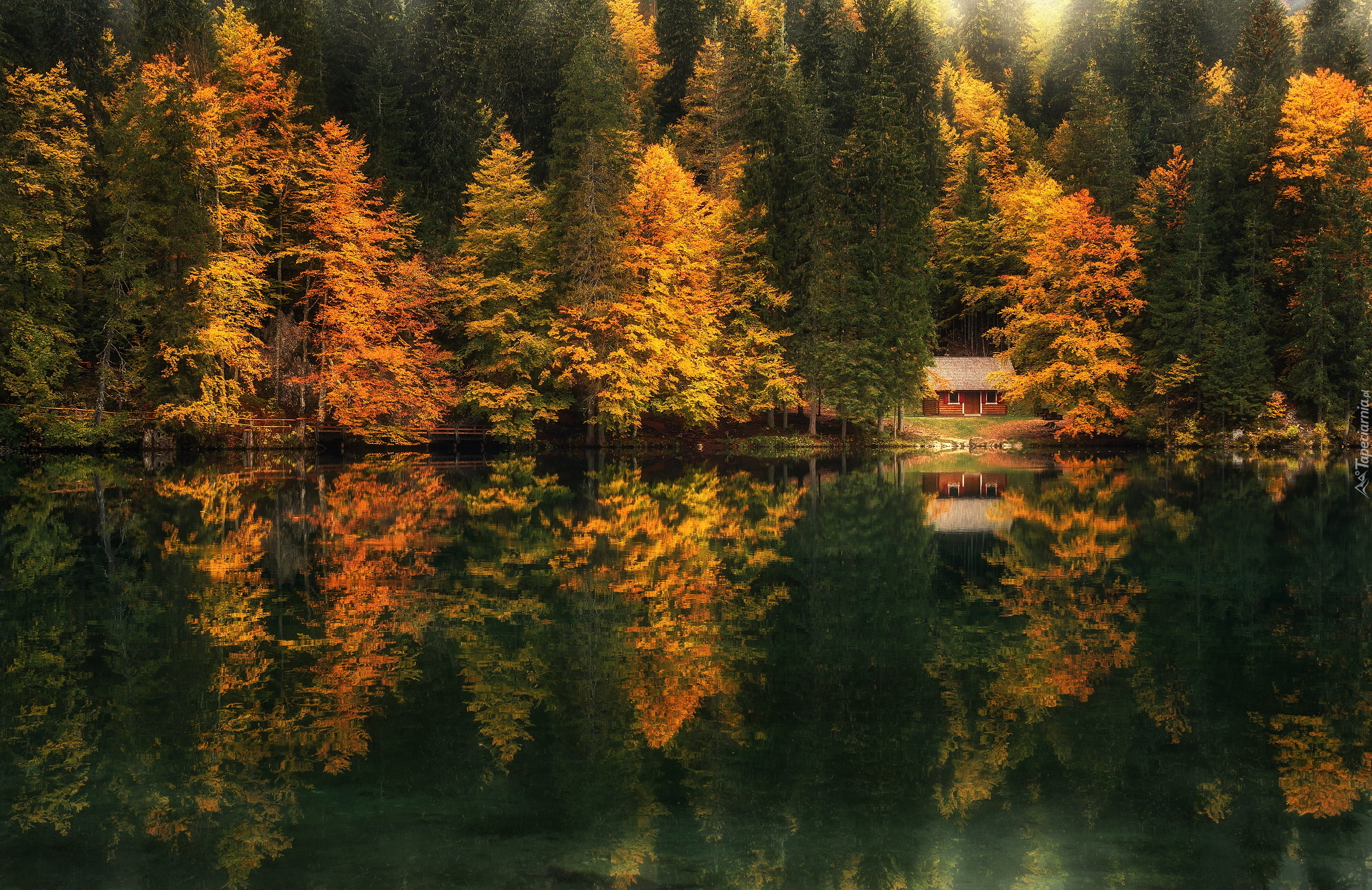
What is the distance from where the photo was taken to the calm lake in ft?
21.6

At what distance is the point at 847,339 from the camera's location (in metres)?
52.7

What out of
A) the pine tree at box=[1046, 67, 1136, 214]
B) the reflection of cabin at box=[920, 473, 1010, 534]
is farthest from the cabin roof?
the reflection of cabin at box=[920, 473, 1010, 534]

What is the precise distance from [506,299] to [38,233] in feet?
62.8

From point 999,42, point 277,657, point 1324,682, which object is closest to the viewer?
point 1324,682

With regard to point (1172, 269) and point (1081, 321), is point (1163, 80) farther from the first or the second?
point (1081, 321)

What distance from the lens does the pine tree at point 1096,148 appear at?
57.8m

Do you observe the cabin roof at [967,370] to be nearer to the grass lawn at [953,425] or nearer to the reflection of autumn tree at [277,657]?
the grass lawn at [953,425]

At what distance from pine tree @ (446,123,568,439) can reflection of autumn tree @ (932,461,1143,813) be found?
30.6m

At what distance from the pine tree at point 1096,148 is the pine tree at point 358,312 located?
37845mm

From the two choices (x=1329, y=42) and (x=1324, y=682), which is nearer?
(x=1324, y=682)

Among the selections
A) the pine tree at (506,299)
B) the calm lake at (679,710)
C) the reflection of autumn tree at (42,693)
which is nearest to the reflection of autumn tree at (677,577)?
the calm lake at (679,710)

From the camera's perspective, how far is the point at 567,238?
4794 centimetres

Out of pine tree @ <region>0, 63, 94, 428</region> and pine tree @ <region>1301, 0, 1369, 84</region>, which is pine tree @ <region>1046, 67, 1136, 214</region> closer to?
pine tree @ <region>1301, 0, 1369, 84</region>

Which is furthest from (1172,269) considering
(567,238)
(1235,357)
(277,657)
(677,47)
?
(277,657)
